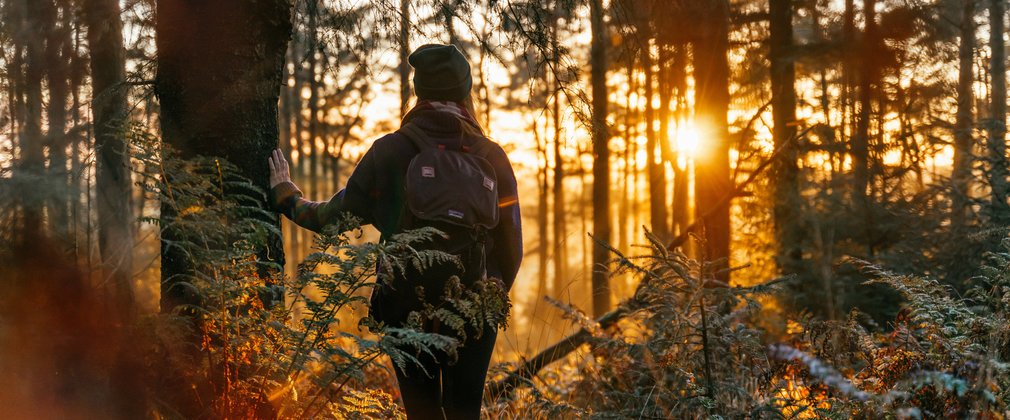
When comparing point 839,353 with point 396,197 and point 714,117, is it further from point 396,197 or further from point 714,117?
point 714,117

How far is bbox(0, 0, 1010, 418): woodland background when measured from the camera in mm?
2535

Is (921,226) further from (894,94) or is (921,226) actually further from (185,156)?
(185,156)

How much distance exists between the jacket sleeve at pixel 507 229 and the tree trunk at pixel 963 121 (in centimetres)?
698

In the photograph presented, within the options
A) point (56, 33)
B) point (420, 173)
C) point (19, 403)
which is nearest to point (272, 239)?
point (420, 173)

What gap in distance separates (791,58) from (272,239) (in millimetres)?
9228

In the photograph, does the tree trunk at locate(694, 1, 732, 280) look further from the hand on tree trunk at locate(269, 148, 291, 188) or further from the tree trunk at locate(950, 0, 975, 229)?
the hand on tree trunk at locate(269, 148, 291, 188)

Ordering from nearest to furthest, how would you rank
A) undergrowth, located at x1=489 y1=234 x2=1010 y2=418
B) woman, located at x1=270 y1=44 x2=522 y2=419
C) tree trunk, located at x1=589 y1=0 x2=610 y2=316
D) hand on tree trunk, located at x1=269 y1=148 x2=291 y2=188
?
undergrowth, located at x1=489 y1=234 x2=1010 y2=418 → woman, located at x1=270 y1=44 x2=522 y2=419 → hand on tree trunk, located at x1=269 y1=148 x2=291 y2=188 → tree trunk, located at x1=589 y1=0 x2=610 y2=316

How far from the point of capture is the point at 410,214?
297cm

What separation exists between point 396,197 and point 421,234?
564mm

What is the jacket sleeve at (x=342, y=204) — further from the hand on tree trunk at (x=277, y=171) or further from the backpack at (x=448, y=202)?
the backpack at (x=448, y=202)

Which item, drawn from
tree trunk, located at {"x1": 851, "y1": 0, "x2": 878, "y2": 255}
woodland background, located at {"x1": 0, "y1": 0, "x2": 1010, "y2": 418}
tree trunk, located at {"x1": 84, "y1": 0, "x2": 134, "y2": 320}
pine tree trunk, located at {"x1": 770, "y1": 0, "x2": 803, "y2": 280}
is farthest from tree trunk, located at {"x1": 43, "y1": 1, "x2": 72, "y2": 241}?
Answer: tree trunk, located at {"x1": 851, "y1": 0, "x2": 878, "y2": 255}

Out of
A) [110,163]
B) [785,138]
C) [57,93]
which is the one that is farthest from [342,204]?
[785,138]

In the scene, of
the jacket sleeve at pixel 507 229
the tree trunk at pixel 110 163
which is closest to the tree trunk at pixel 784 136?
the jacket sleeve at pixel 507 229

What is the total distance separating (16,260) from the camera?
454 centimetres
